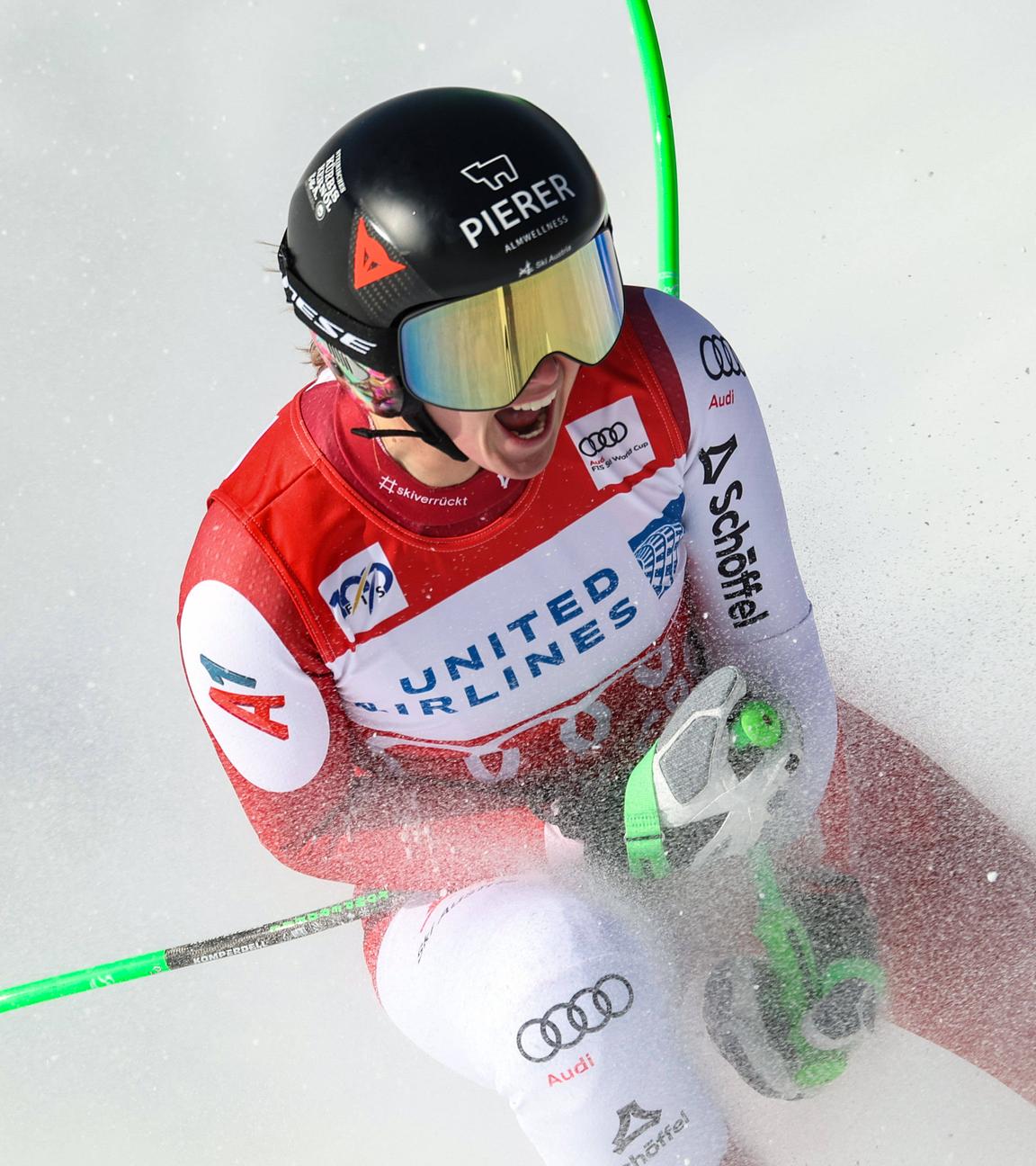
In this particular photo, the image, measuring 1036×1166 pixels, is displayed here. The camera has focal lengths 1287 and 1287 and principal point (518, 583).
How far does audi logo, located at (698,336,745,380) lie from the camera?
5.79 ft

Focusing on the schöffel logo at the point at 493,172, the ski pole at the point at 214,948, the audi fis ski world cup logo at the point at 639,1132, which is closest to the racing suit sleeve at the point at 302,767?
the ski pole at the point at 214,948

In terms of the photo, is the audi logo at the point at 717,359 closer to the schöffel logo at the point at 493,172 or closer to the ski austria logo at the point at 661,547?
the ski austria logo at the point at 661,547

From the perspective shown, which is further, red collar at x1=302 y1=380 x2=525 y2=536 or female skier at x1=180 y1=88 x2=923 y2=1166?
red collar at x1=302 y1=380 x2=525 y2=536

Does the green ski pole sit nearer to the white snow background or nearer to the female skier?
the female skier

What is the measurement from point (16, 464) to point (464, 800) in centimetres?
235

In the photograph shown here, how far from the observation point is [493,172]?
1.44 meters

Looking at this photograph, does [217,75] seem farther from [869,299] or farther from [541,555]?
[541,555]

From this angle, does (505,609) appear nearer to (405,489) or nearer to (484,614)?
(484,614)

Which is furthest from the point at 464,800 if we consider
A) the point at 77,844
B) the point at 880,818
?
the point at 77,844

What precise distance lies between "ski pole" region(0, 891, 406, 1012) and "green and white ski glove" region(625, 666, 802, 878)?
0.45 metres

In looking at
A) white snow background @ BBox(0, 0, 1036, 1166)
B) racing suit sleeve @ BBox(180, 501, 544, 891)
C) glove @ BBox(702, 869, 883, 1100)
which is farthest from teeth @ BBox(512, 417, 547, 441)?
white snow background @ BBox(0, 0, 1036, 1166)

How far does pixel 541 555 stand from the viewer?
176 cm

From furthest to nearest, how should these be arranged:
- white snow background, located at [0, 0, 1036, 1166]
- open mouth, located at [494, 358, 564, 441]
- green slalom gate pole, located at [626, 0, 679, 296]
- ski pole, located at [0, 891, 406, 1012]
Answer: green slalom gate pole, located at [626, 0, 679, 296]
white snow background, located at [0, 0, 1036, 1166]
ski pole, located at [0, 891, 406, 1012]
open mouth, located at [494, 358, 564, 441]

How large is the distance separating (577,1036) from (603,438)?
30.7 inches
